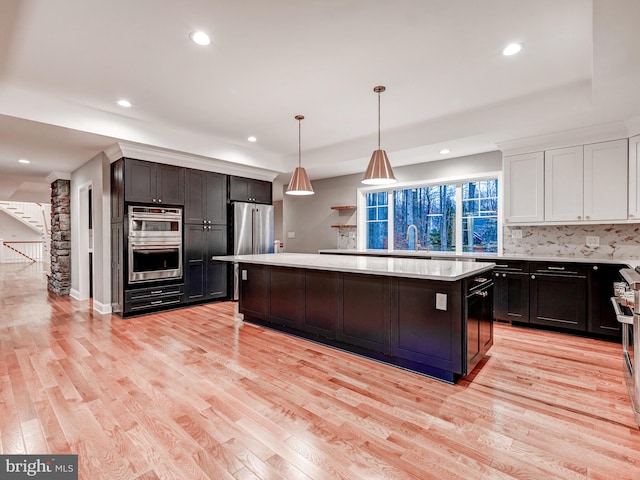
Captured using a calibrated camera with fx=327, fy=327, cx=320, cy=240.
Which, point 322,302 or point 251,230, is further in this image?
point 251,230

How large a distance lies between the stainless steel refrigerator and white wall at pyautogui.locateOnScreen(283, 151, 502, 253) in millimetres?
1074

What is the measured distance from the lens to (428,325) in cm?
260

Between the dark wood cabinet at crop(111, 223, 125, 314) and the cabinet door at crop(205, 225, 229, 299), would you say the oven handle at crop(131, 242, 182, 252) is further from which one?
the cabinet door at crop(205, 225, 229, 299)

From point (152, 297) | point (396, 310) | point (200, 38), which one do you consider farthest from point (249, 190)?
point (396, 310)

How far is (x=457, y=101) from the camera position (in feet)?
11.9

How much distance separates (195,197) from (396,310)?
380cm

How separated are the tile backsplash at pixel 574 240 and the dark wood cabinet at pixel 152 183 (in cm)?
488

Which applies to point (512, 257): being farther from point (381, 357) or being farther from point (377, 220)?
point (377, 220)

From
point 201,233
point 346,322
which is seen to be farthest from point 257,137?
point 346,322

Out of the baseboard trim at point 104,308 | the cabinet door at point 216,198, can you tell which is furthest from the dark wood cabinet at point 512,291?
the baseboard trim at point 104,308

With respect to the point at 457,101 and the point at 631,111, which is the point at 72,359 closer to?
the point at 457,101

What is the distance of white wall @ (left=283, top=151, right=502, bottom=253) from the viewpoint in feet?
16.8

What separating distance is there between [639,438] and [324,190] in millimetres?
5599

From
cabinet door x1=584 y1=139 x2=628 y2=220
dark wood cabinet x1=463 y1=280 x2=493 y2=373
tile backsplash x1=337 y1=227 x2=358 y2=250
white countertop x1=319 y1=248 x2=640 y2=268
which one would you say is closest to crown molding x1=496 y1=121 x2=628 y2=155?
cabinet door x1=584 y1=139 x2=628 y2=220
